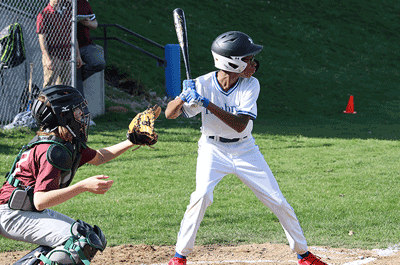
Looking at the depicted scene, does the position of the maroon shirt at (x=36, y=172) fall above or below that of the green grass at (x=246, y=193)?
above

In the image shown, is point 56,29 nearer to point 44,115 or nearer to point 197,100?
point 197,100

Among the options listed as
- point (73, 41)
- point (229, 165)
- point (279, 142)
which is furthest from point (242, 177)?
point (279, 142)

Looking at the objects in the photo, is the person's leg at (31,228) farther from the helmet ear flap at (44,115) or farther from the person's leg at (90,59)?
the person's leg at (90,59)

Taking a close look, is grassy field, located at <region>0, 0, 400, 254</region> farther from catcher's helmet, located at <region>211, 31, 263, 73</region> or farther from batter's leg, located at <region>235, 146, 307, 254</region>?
catcher's helmet, located at <region>211, 31, 263, 73</region>

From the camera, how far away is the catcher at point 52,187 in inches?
115

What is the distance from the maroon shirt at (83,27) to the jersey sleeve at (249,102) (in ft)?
19.4

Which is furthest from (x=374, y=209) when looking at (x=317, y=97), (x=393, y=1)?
(x=393, y=1)

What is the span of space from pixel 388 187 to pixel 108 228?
14.9 ft

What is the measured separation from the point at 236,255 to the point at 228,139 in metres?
1.25

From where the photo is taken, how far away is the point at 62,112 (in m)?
3.18

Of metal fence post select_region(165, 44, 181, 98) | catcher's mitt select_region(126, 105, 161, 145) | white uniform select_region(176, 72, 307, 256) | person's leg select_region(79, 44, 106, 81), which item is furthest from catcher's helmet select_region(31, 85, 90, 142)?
metal fence post select_region(165, 44, 181, 98)

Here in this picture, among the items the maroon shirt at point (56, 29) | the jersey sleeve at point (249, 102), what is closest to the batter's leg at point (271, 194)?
the jersey sleeve at point (249, 102)

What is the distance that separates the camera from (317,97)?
1911cm

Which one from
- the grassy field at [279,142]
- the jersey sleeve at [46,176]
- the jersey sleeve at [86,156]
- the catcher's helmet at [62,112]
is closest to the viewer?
the jersey sleeve at [46,176]
